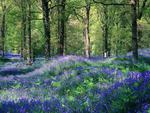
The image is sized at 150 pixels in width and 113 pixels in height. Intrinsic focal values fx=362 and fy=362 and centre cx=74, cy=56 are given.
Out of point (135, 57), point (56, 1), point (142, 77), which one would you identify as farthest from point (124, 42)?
point (142, 77)

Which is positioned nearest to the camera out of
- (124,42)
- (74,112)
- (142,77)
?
(74,112)

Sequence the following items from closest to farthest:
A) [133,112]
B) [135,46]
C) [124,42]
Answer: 1. [133,112]
2. [135,46]
3. [124,42]

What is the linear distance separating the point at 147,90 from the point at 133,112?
2.35 feet

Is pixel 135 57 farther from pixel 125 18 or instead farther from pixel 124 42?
pixel 124 42

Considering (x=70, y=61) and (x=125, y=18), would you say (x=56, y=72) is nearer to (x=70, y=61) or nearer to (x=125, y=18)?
(x=70, y=61)

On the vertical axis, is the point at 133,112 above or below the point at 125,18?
below

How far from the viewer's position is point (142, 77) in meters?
6.79

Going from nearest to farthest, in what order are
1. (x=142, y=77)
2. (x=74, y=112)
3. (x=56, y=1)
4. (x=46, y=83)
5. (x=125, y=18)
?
(x=74, y=112)
(x=142, y=77)
(x=46, y=83)
(x=56, y=1)
(x=125, y=18)

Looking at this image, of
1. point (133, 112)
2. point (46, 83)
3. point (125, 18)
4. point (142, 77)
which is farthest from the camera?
point (125, 18)

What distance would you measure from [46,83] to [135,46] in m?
6.94

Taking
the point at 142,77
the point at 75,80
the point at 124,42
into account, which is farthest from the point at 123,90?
the point at 124,42

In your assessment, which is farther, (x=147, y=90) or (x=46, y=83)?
(x=46, y=83)

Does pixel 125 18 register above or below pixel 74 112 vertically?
above

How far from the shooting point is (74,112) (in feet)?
18.9
